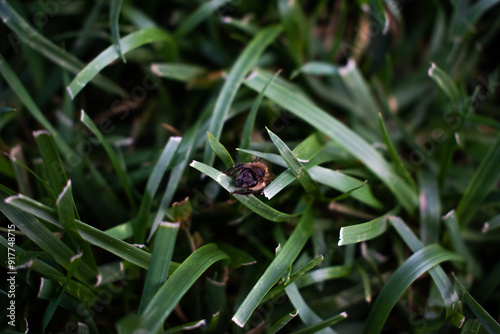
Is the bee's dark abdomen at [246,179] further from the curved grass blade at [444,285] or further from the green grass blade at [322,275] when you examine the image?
the curved grass blade at [444,285]

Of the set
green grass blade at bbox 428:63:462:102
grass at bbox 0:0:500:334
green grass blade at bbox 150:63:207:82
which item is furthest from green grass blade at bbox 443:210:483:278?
green grass blade at bbox 150:63:207:82

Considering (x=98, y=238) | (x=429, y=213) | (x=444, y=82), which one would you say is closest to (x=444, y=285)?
(x=429, y=213)

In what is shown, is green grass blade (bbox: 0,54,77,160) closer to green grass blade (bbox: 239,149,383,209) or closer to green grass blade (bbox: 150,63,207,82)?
green grass blade (bbox: 150,63,207,82)

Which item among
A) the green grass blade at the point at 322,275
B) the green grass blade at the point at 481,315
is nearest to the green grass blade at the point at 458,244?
the green grass blade at the point at 481,315

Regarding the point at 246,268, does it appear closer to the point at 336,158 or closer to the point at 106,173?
the point at 336,158

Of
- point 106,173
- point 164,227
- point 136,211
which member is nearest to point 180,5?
point 106,173
